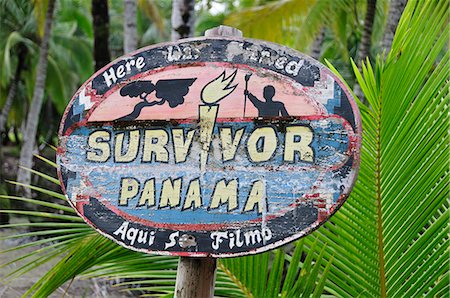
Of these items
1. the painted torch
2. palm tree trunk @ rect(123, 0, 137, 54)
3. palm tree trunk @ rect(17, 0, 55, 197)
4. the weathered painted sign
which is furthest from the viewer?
palm tree trunk @ rect(17, 0, 55, 197)

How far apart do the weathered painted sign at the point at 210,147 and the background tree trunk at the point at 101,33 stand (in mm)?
4336

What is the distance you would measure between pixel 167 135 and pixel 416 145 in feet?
2.47

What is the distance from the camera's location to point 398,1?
434 cm

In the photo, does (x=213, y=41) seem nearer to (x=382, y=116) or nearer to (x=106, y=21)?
(x=382, y=116)

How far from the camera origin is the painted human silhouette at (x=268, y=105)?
1649mm

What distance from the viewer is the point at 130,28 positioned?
6.14 meters

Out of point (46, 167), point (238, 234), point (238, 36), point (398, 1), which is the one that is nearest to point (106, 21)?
point (398, 1)

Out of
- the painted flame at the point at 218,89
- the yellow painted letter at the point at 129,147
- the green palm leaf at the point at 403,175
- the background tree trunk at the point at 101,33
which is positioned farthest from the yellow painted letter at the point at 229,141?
the background tree trunk at the point at 101,33

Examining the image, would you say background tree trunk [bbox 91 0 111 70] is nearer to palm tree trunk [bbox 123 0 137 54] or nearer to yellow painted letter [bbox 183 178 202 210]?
palm tree trunk [bbox 123 0 137 54]

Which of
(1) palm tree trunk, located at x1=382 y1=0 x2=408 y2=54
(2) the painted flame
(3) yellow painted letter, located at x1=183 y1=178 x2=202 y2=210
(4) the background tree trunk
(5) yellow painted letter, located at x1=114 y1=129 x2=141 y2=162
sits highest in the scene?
(4) the background tree trunk

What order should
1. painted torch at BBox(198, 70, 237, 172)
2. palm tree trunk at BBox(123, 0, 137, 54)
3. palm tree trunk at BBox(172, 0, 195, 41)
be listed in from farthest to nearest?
palm tree trunk at BBox(123, 0, 137, 54) < palm tree trunk at BBox(172, 0, 195, 41) < painted torch at BBox(198, 70, 237, 172)

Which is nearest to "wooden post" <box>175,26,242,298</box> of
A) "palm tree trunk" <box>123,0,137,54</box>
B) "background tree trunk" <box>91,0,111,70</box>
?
"palm tree trunk" <box>123,0,137,54</box>

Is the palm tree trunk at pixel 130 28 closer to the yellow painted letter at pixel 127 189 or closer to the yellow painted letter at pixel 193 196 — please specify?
the yellow painted letter at pixel 127 189

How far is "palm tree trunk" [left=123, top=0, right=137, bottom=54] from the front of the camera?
6.03m
